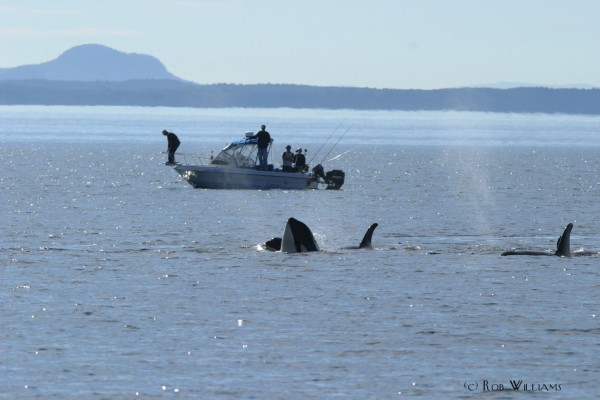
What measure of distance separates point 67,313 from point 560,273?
12.4 m

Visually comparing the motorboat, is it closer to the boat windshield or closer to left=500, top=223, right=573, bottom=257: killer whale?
the boat windshield

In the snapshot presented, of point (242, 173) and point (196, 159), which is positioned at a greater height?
point (242, 173)

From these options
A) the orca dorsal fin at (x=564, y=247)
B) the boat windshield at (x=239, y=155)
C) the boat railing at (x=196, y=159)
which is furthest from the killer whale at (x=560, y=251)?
the boat railing at (x=196, y=159)

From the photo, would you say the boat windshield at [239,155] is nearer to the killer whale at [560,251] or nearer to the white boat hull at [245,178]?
the white boat hull at [245,178]

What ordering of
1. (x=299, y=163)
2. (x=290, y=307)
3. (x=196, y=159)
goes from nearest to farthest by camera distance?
(x=290, y=307), (x=299, y=163), (x=196, y=159)

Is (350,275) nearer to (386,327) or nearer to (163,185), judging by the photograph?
(386,327)

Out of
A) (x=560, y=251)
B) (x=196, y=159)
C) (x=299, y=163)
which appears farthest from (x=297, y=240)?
(x=196, y=159)

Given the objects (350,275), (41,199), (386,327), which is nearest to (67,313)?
(386,327)

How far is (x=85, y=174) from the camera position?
297 ft

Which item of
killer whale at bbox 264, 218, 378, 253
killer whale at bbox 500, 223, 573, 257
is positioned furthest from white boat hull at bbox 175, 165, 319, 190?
killer whale at bbox 500, 223, 573, 257

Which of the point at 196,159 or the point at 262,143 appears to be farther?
the point at 196,159

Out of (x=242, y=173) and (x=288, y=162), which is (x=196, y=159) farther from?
(x=242, y=173)

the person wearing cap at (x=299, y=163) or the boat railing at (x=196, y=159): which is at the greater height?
the person wearing cap at (x=299, y=163)

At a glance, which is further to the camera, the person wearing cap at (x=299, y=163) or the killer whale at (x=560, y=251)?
the person wearing cap at (x=299, y=163)
